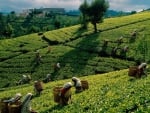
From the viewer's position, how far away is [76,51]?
9556 cm

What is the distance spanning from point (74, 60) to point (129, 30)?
25601 millimetres

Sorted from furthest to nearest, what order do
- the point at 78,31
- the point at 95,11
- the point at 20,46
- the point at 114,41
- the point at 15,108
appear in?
the point at 78,31
the point at 95,11
the point at 20,46
the point at 114,41
the point at 15,108

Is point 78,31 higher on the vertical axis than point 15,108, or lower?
lower

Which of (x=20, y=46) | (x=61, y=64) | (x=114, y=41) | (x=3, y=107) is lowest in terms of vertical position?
(x=61, y=64)

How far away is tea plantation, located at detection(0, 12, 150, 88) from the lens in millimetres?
82125

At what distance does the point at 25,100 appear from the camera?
89.6 ft

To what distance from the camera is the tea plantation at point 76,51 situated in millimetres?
82125

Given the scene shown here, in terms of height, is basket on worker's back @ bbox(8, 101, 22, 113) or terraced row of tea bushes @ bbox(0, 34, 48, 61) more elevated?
basket on worker's back @ bbox(8, 101, 22, 113)

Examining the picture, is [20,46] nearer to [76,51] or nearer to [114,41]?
[76,51]

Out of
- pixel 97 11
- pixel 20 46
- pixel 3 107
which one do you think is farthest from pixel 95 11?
pixel 3 107

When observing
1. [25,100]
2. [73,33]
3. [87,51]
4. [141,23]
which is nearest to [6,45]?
[73,33]

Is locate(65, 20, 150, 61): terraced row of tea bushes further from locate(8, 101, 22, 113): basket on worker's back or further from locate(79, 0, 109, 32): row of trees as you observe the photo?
locate(8, 101, 22, 113): basket on worker's back

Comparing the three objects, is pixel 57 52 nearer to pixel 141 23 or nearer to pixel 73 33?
pixel 73 33

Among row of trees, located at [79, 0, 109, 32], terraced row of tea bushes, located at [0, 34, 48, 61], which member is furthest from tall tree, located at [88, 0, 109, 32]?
terraced row of tea bushes, located at [0, 34, 48, 61]
